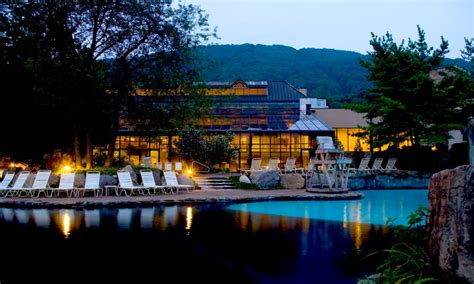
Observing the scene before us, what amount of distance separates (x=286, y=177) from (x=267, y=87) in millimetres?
16984

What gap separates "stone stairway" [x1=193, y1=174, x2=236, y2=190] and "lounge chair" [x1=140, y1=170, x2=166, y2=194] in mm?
2481

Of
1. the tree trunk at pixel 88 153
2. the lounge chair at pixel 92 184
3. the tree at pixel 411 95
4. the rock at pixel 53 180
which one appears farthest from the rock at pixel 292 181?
the rock at pixel 53 180

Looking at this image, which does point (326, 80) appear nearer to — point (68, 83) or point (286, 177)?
point (286, 177)

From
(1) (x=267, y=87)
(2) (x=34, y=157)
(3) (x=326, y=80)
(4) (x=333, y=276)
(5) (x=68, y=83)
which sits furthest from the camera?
(3) (x=326, y=80)

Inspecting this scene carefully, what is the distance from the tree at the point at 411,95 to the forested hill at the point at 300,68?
71.3 ft

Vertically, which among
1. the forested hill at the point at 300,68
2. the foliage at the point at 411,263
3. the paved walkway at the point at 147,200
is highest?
the forested hill at the point at 300,68

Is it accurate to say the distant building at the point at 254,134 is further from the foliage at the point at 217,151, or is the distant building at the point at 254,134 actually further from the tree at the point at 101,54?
the tree at the point at 101,54

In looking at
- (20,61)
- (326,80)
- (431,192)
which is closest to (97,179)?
(20,61)

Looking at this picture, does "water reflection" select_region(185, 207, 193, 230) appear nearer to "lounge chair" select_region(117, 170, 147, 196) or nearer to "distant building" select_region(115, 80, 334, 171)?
"lounge chair" select_region(117, 170, 147, 196)

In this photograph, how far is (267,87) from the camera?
34.2 m

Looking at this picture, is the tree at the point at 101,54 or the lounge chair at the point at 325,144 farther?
the tree at the point at 101,54

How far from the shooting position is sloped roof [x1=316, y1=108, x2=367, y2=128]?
114 ft

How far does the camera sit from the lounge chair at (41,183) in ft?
47.7

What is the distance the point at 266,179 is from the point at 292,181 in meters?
0.99
